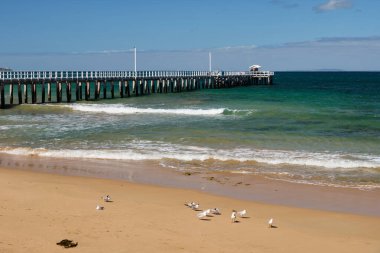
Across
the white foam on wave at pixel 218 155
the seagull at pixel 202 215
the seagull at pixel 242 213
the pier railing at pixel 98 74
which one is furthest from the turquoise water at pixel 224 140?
the pier railing at pixel 98 74

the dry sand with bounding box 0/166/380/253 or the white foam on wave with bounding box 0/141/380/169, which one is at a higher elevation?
the white foam on wave with bounding box 0/141/380/169

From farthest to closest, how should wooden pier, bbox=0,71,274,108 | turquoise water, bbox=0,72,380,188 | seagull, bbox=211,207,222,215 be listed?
wooden pier, bbox=0,71,274,108, turquoise water, bbox=0,72,380,188, seagull, bbox=211,207,222,215

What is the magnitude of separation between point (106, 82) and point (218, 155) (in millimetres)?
31893

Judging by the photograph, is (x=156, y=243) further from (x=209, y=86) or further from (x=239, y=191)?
(x=209, y=86)

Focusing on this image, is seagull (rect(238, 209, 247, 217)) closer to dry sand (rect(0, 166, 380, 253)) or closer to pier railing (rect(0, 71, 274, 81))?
dry sand (rect(0, 166, 380, 253))

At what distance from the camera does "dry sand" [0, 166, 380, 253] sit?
728 centimetres

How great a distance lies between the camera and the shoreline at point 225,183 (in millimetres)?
10109

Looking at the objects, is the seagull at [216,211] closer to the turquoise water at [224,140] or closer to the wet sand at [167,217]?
the wet sand at [167,217]

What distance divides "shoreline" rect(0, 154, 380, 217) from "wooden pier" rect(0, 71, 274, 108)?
20444 millimetres

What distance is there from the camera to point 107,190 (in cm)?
1106

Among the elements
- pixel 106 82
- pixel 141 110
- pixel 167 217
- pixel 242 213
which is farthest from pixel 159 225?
pixel 106 82

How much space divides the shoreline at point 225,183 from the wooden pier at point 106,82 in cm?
2044

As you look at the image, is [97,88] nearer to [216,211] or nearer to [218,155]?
[218,155]

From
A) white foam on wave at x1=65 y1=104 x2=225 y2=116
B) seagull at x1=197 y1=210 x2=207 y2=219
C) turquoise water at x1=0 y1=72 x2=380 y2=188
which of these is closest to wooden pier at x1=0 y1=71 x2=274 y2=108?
white foam on wave at x1=65 y1=104 x2=225 y2=116
